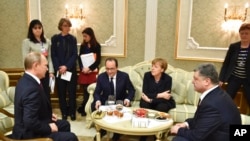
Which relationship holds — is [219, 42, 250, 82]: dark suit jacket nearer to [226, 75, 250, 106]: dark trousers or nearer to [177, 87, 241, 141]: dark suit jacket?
[226, 75, 250, 106]: dark trousers

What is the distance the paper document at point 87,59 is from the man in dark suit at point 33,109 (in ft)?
5.98

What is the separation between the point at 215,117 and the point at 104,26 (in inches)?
117

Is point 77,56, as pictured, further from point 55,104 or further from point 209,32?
point 209,32

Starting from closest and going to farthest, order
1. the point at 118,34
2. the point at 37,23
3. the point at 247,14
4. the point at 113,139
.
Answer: the point at 113,139
the point at 37,23
the point at 247,14
the point at 118,34

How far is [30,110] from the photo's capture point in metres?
2.14

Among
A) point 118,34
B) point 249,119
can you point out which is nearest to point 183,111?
point 249,119

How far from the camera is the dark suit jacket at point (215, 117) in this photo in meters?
2.08

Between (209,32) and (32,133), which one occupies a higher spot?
(209,32)

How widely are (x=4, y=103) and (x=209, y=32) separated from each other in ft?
10.6

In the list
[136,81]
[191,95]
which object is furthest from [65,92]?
[191,95]

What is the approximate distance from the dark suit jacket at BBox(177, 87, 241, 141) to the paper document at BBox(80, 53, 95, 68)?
2399 mm

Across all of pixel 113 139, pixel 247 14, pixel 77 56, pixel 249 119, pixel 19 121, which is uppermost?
pixel 247 14

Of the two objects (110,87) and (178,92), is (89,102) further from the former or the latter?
(178,92)

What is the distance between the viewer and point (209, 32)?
14.0 feet
